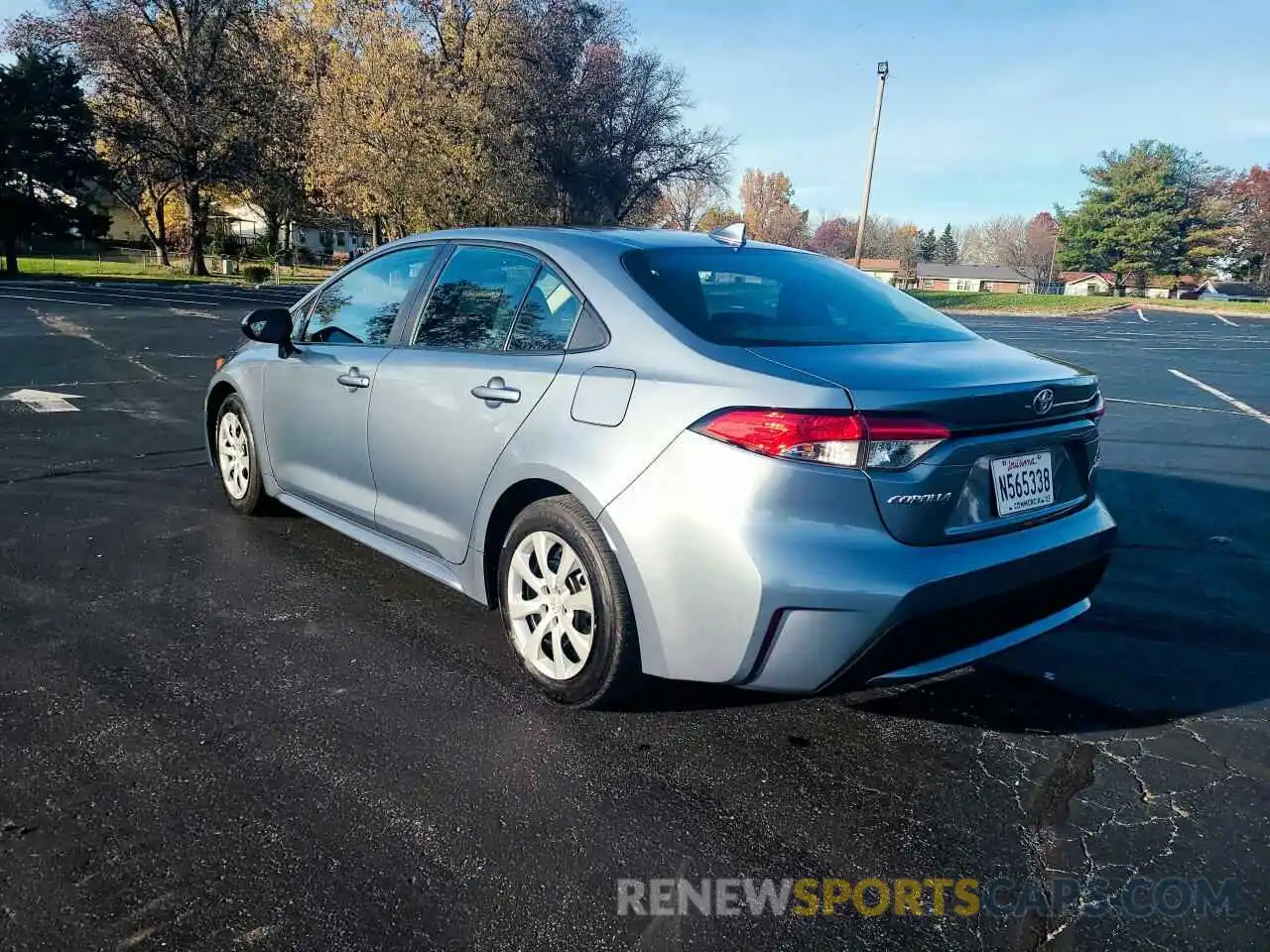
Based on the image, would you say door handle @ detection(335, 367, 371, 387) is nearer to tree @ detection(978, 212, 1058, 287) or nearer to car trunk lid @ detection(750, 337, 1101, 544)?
car trunk lid @ detection(750, 337, 1101, 544)

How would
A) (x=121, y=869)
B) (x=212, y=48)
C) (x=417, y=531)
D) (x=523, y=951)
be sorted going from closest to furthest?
(x=523, y=951), (x=121, y=869), (x=417, y=531), (x=212, y=48)

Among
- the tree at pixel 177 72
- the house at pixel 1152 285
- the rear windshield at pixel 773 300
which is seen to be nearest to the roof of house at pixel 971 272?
the house at pixel 1152 285

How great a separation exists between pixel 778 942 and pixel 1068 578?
1.57m

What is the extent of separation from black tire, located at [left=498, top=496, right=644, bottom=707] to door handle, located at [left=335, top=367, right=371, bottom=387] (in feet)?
4.02

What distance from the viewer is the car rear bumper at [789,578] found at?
2.51 meters

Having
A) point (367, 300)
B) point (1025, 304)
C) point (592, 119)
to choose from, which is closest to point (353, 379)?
point (367, 300)

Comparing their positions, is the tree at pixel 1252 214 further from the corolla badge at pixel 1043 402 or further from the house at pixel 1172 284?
the corolla badge at pixel 1043 402

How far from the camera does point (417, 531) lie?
12.0 feet

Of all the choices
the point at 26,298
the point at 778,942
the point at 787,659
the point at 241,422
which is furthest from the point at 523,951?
the point at 26,298

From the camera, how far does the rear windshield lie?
3.02 m

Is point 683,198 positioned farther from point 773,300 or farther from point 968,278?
point 773,300

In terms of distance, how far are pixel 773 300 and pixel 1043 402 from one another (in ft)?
3.24

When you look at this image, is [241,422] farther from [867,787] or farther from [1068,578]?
[1068,578]

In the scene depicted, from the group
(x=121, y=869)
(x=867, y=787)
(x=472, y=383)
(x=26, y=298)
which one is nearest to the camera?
(x=121, y=869)
